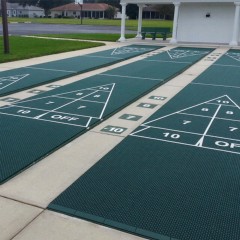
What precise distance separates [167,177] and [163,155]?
30.2 inches

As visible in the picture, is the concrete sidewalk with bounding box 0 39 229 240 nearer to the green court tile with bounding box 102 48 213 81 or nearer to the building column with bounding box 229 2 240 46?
the green court tile with bounding box 102 48 213 81

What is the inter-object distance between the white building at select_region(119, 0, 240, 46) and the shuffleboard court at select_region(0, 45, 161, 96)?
856 centimetres

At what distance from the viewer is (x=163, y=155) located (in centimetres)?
573

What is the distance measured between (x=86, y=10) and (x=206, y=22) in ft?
256

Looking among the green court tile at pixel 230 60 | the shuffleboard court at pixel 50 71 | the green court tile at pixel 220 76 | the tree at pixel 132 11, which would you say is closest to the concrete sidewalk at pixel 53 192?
the shuffleboard court at pixel 50 71

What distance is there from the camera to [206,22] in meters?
25.4

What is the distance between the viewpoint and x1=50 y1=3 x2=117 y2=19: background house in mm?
96875

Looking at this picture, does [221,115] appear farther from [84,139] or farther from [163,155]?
[84,139]

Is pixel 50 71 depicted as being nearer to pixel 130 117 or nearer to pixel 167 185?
pixel 130 117

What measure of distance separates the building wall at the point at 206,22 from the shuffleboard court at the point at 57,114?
1506cm

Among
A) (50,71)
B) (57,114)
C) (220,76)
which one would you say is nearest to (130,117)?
(57,114)

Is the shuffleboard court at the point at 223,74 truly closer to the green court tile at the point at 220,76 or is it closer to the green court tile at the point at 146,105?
the green court tile at the point at 220,76

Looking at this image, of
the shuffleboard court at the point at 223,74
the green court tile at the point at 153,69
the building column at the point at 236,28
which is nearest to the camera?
the shuffleboard court at the point at 223,74

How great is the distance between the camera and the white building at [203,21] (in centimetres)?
2453
